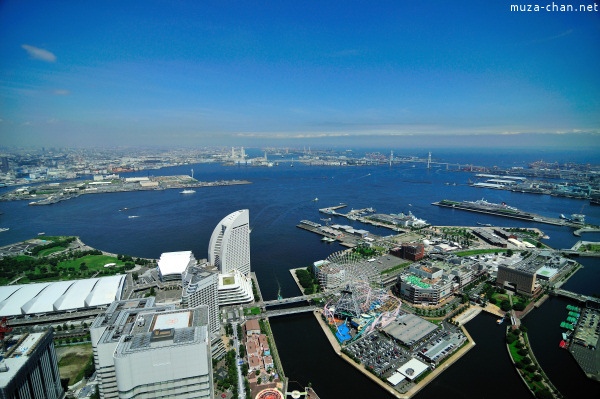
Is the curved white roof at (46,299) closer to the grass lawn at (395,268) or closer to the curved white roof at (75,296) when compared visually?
the curved white roof at (75,296)

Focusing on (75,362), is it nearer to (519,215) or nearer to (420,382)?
(420,382)

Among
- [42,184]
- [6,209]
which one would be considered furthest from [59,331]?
[42,184]

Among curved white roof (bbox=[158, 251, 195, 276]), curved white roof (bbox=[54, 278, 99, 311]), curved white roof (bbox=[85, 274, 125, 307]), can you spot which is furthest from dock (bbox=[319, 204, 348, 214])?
curved white roof (bbox=[54, 278, 99, 311])

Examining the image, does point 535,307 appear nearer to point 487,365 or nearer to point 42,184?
point 487,365

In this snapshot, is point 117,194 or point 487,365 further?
point 117,194

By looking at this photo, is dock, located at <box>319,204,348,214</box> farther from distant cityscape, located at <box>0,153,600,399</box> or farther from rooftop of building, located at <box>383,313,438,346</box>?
rooftop of building, located at <box>383,313,438,346</box>

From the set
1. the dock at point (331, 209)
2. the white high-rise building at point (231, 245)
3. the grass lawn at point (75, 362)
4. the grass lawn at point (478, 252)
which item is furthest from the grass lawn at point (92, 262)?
the grass lawn at point (478, 252)

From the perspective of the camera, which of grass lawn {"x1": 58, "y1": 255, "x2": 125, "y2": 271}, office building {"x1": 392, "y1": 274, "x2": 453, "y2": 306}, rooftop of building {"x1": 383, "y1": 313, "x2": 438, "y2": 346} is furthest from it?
grass lawn {"x1": 58, "y1": 255, "x2": 125, "y2": 271}
